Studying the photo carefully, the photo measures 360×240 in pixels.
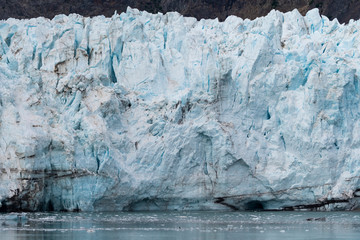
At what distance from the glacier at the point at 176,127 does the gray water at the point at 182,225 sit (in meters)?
0.74

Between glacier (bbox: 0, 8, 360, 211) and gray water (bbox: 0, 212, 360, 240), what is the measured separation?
744mm

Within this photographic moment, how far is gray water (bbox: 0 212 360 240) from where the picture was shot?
2047 centimetres

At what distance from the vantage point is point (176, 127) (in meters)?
26.8

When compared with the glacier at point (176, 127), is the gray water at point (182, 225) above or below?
below

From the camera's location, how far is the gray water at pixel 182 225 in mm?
20469

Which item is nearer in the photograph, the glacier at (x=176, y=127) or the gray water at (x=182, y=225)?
the gray water at (x=182, y=225)

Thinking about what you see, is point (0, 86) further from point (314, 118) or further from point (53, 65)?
point (314, 118)

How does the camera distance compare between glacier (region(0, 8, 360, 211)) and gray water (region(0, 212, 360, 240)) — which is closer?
gray water (region(0, 212, 360, 240))

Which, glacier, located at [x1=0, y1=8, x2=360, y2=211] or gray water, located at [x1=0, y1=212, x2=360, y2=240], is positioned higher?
glacier, located at [x1=0, y1=8, x2=360, y2=211]

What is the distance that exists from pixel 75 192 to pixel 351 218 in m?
7.79

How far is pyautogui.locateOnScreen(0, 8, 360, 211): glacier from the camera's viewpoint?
25875mm

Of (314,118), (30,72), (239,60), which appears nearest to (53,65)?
(30,72)

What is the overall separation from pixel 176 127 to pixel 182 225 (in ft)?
15.2

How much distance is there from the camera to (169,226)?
74.2ft
